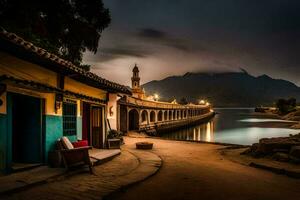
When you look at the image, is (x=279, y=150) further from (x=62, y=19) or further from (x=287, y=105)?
(x=287, y=105)

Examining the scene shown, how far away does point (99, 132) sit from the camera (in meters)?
13.4

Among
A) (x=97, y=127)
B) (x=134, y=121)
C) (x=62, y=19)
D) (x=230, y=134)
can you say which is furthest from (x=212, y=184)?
(x=230, y=134)

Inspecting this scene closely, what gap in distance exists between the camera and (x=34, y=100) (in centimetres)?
845

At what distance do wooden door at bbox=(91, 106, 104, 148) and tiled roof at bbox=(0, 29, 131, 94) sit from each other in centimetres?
131

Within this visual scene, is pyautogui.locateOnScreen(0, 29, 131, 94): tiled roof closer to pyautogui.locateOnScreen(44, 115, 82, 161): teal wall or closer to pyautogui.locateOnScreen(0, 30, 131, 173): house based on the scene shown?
pyautogui.locateOnScreen(0, 30, 131, 173): house

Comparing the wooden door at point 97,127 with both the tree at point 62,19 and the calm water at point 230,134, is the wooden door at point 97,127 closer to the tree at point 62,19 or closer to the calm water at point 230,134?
the tree at point 62,19

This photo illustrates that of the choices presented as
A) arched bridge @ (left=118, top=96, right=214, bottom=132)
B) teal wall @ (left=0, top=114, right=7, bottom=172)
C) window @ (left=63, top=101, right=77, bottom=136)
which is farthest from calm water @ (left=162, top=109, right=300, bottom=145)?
teal wall @ (left=0, top=114, right=7, bottom=172)

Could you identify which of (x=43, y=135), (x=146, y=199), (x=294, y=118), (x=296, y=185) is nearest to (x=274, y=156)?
(x=296, y=185)

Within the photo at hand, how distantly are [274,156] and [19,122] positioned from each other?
10.8 metres

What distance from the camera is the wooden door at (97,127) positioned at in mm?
13430

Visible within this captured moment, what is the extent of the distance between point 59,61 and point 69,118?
9.01 feet

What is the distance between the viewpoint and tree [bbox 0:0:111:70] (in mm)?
8844

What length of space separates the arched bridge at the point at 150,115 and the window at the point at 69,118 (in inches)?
711

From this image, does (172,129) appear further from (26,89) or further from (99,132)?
(26,89)
